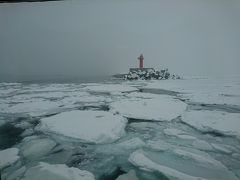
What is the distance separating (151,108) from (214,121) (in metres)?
0.43

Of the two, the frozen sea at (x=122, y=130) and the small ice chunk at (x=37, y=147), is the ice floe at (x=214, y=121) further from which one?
the small ice chunk at (x=37, y=147)

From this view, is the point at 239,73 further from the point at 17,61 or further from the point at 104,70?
the point at 17,61

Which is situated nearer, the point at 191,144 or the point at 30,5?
the point at 191,144

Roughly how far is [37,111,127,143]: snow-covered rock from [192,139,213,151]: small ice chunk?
1.56ft

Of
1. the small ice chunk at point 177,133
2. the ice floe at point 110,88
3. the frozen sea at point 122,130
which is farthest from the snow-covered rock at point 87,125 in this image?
the small ice chunk at point 177,133

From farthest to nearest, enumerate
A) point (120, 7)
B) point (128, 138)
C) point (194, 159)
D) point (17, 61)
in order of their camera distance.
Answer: point (17, 61) < point (120, 7) < point (128, 138) < point (194, 159)

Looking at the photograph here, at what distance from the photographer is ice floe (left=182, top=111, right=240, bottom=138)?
4.95 feet

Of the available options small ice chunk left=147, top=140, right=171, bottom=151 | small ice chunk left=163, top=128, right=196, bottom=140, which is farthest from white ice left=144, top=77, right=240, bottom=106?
small ice chunk left=147, top=140, right=171, bottom=151

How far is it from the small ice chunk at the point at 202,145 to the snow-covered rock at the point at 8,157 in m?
1.17

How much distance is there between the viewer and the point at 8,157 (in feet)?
5.23

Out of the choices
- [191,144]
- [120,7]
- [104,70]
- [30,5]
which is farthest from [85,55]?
[191,144]

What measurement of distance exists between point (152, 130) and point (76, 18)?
104 centimetres

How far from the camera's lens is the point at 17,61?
1922 mm

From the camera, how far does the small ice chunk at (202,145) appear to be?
146cm
